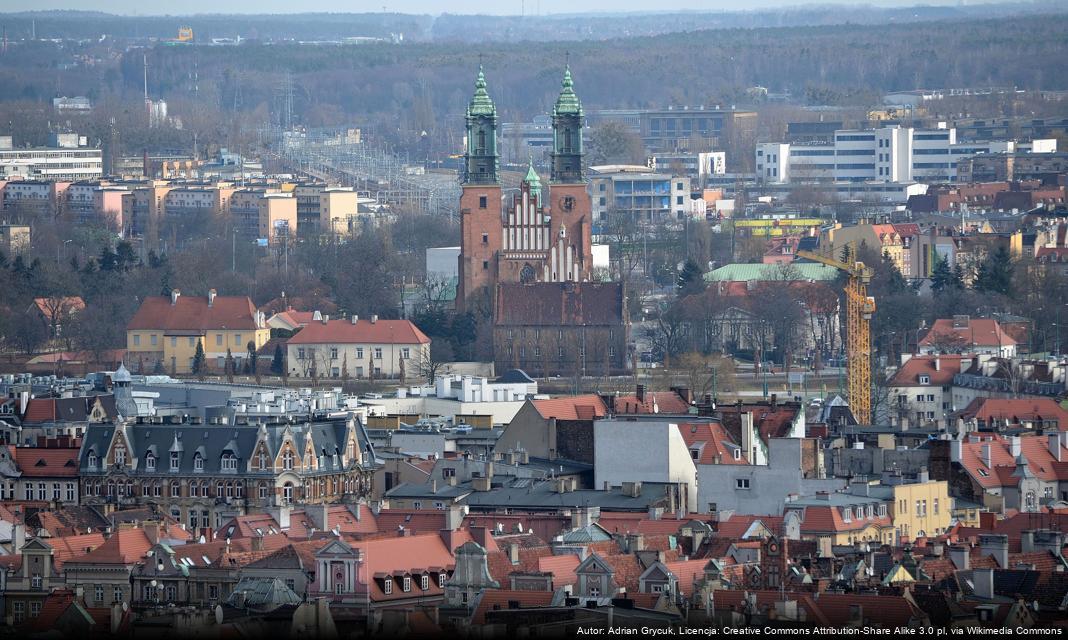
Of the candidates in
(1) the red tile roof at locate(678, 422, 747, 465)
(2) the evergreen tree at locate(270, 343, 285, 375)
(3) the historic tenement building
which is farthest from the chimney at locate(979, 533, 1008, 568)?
(2) the evergreen tree at locate(270, 343, 285, 375)

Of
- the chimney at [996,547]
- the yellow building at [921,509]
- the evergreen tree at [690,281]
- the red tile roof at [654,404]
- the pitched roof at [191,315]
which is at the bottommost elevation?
the yellow building at [921,509]

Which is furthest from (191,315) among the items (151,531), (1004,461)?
(151,531)

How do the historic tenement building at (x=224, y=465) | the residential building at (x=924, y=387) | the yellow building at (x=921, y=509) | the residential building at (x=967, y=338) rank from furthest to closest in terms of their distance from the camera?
1. the residential building at (x=967, y=338)
2. the residential building at (x=924, y=387)
3. the historic tenement building at (x=224, y=465)
4. the yellow building at (x=921, y=509)

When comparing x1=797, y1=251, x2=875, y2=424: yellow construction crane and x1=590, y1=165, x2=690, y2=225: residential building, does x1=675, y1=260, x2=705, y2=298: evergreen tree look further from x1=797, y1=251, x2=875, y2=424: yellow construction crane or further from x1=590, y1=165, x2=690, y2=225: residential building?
x1=590, y1=165, x2=690, y2=225: residential building

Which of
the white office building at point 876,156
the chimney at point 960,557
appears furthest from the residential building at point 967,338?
the white office building at point 876,156

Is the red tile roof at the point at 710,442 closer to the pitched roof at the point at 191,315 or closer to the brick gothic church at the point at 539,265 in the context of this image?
the brick gothic church at the point at 539,265

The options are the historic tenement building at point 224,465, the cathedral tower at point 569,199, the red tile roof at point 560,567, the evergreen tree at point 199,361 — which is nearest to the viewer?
the red tile roof at point 560,567
